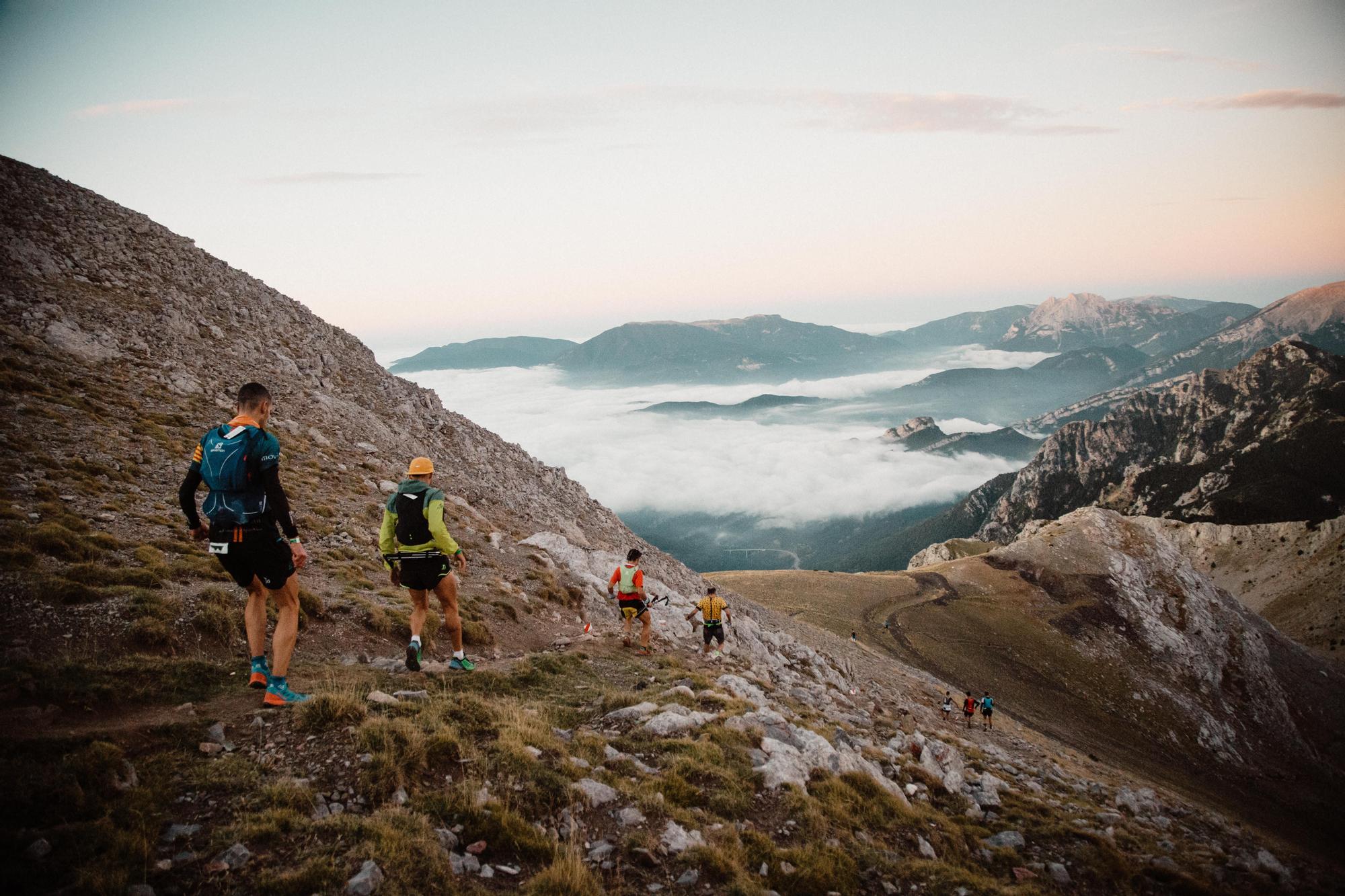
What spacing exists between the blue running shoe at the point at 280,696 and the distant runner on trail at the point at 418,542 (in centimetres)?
219

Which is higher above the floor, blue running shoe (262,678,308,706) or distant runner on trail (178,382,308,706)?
distant runner on trail (178,382,308,706)

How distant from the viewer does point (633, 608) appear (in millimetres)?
15711

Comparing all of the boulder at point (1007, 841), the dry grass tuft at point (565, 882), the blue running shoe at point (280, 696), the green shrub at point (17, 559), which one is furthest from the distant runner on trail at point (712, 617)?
the green shrub at point (17, 559)

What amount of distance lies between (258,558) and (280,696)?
192 centimetres

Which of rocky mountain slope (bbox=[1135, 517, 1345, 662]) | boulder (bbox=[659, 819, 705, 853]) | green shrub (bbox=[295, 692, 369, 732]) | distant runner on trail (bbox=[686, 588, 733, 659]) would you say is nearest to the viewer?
boulder (bbox=[659, 819, 705, 853])

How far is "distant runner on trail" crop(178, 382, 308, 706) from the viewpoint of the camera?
7.55 m

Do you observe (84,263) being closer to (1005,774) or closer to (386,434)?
(386,434)

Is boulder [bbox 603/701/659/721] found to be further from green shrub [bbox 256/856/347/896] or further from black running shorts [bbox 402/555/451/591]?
green shrub [bbox 256/856/347/896]

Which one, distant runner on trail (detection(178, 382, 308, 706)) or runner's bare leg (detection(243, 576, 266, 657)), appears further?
runner's bare leg (detection(243, 576, 266, 657))

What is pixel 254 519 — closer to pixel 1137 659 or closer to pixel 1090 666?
pixel 1090 666

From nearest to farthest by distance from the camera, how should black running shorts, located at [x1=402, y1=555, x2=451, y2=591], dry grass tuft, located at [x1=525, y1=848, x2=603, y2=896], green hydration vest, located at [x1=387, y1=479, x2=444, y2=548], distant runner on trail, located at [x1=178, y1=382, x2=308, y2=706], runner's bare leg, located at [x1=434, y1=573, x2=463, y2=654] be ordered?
dry grass tuft, located at [x1=525, y1=848, x2=603, y2=896] → distant runner on trail, located at [x1=178, y1=382, x2=308, y2=706] → green hydration vest, located at [x1=387, y1=479, x2=444, y2=548] → black running shorts, located at [x1=402, y1=555, x2=451, y2=591] → runner's bare leg, located at [x1=434, y1=573, x2=463, y2=654]

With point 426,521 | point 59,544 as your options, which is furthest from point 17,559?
point 426,521

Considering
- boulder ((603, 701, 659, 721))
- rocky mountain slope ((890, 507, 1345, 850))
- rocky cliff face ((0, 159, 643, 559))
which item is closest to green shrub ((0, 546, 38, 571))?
rocky cliff face ((0, 159, 643, 559))

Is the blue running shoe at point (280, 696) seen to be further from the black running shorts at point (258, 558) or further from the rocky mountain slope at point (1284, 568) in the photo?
the rocky mountain slope at point (1284, 568)
